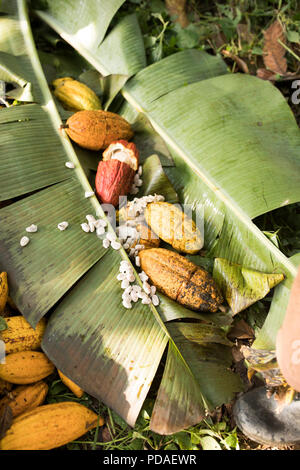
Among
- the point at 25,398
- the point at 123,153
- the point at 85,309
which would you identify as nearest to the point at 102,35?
the point at 123,153

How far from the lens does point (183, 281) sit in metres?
1.64

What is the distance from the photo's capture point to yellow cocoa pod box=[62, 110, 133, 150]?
1.90m

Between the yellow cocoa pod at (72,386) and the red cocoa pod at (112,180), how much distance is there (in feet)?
2.45

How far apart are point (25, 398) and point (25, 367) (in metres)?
0.11

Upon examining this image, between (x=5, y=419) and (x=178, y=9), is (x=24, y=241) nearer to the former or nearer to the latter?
(x=5, y=419)

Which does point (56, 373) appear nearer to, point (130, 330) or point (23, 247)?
point (130, 330)

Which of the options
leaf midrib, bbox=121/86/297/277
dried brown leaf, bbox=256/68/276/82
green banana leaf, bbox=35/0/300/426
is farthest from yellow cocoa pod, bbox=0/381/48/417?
dried brown leaf, bbox=256/68/276/82

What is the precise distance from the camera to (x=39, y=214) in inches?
69.2

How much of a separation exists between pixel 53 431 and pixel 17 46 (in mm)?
1845

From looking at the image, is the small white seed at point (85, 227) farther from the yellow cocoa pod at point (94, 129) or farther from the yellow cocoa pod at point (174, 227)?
the yellow cocoa pod at point (94, 129)

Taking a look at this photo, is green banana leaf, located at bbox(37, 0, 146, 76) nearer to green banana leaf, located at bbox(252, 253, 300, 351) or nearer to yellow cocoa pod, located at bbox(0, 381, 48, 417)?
green banana leaf, located at bbox(252, 253, 300, 351)

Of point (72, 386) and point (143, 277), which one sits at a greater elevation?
point (143, 277)

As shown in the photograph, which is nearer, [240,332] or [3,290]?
[3,290]

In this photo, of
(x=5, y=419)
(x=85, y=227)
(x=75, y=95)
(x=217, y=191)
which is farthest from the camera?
(x=75, y=95)
